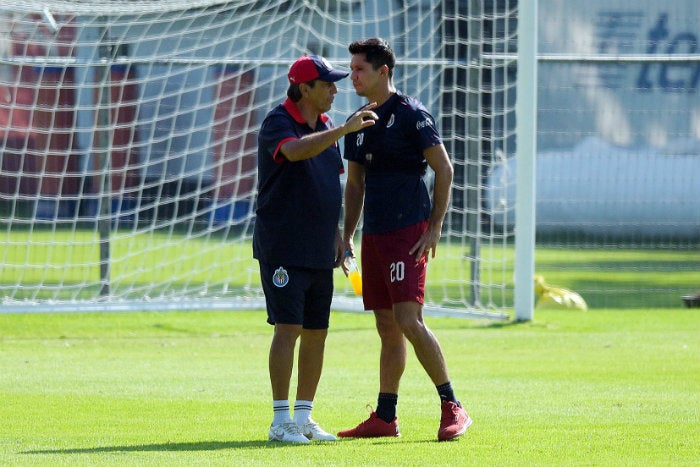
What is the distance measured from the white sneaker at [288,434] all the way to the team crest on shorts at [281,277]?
0.67 m

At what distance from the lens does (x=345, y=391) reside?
811cm

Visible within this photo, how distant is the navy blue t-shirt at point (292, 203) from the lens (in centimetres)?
617

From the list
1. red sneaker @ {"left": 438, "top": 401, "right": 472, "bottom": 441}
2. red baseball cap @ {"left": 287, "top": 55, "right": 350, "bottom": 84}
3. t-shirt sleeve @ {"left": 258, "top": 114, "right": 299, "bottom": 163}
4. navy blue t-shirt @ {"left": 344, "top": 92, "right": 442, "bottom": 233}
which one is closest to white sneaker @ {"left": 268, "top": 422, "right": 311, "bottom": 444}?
red sneaker @ {"left": 438, "top": 401, "right": 472, "bottom": 441}

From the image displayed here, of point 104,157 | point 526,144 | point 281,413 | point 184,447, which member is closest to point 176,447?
point 184,447

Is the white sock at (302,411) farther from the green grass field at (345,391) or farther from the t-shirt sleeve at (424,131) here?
the t-shirt sleeve at (424,131)

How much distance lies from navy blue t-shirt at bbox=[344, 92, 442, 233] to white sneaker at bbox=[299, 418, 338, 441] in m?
1.02

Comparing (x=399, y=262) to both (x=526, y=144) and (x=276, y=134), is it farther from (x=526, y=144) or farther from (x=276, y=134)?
(x=526, y=144)

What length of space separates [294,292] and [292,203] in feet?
1.41

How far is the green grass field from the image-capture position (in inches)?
229

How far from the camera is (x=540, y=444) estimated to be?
19.6ft

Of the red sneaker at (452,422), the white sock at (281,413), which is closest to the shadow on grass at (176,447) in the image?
the white sock at (281,413)

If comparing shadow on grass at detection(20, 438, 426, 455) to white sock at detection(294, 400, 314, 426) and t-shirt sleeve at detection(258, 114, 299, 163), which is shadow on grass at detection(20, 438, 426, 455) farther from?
t-shirt sleeve at detection(258, 114, 299, 163)

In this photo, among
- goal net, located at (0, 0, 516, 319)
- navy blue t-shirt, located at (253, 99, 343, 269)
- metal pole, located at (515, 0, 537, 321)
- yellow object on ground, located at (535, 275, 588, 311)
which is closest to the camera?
navy blue t-shirt, located at (253, 99, 343, 269)

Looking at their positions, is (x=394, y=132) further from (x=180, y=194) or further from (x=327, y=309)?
(x=180, y=194)
